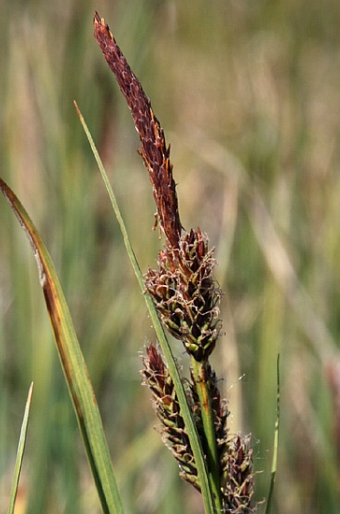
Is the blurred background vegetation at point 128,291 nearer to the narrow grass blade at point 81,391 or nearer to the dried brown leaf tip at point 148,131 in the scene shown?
the narrow grass blade at point 81,391

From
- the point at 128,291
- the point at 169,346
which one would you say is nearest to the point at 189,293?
the point at 169,346

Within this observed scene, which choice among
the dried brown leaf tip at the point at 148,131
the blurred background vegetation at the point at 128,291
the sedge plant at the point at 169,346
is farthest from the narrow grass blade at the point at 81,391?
the blurred background vegetation at the point at 128,291

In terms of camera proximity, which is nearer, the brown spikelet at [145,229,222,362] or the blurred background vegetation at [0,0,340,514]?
the brown spikelet at [145,229,222,362]

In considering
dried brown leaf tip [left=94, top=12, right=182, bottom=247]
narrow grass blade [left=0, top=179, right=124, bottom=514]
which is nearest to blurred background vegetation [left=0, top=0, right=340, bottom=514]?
narrow grass blade [left=0, top=179, right=124, bottom=514]

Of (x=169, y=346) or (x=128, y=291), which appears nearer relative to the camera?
(x=169, y=346)

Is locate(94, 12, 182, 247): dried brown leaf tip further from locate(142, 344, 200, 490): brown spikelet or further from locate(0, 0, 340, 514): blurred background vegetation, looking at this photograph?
locate(0, 0, 340, 514): blurred background vegetation

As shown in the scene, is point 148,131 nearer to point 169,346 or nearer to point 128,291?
point 169,346
